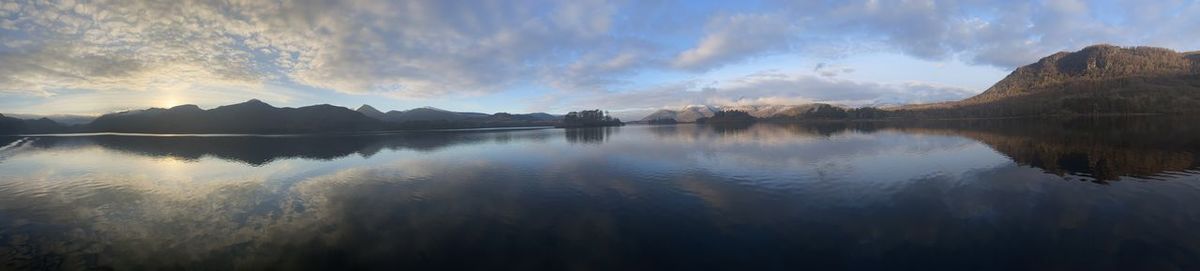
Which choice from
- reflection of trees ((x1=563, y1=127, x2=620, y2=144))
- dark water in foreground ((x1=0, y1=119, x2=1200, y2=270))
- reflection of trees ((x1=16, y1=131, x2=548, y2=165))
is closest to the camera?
dark water in foreground ((x1=0, y1=119, x2=1200, y2=270))

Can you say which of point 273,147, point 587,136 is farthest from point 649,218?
point 587,136

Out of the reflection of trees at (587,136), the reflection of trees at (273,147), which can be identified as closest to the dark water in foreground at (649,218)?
the reflection of trees at (273,147)

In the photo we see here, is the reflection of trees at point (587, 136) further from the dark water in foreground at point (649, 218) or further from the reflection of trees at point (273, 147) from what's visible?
the dark water in foreground at point (649, 218)

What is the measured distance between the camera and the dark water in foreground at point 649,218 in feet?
51.2

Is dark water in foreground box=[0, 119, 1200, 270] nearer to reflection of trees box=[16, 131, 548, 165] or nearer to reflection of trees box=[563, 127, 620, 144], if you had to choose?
reflection of trees box=[16, 131, 548, 165]

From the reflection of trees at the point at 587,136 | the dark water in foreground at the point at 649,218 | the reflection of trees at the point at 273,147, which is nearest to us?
the dark water in foreground at the point at 649,218

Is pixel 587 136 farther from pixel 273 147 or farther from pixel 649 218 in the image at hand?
pixel 649 218

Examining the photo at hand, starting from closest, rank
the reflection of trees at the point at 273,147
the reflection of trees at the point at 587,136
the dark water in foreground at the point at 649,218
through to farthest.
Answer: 1. the dark water in foreground at the point at 649,218
2. the reflection of trees at the point at 273,147
3. the reflection of trees at the point at 587,136

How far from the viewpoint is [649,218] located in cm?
2089

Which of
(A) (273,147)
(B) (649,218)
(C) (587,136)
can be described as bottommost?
(B) (649,218)

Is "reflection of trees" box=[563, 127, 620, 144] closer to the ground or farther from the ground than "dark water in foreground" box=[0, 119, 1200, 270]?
farther from the ground

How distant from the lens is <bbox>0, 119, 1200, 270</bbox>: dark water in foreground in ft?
51.2

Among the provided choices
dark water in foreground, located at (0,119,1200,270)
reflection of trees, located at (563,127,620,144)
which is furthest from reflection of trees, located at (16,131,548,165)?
dark water in foreground, located at (0,119,1200,270)

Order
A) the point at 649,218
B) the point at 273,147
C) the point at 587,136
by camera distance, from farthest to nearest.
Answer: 1. the point at 587,136
2. the point at 273,147
3. the point at 649,218
